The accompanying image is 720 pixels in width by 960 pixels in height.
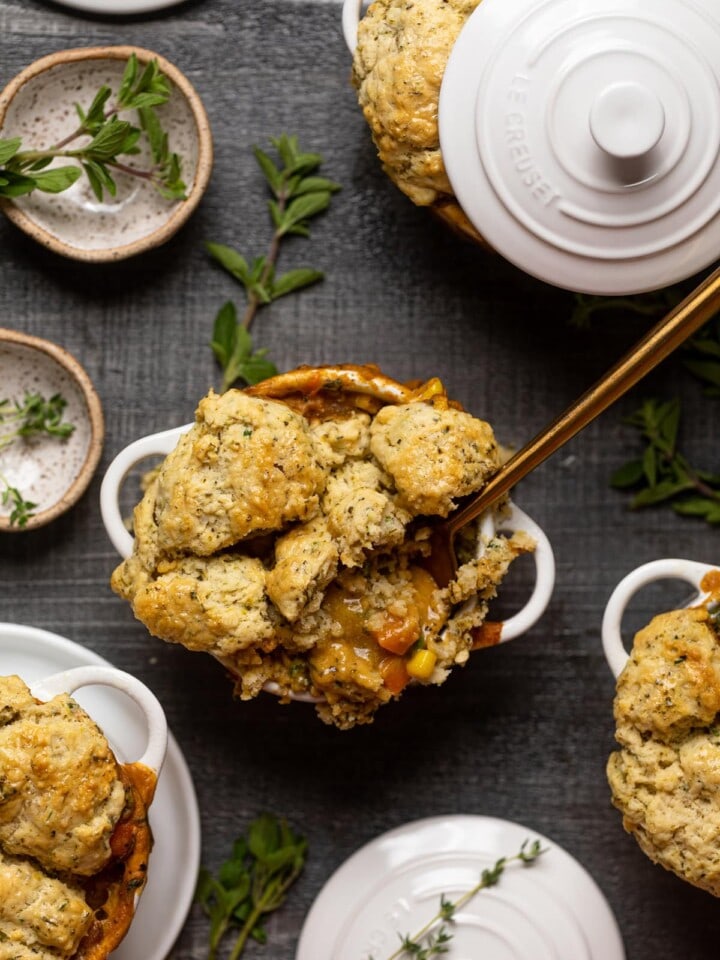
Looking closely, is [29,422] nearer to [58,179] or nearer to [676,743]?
[58,179]

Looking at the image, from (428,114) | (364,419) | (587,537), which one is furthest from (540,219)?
(587,537)

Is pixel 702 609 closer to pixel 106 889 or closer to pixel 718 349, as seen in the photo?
pixel 718 349

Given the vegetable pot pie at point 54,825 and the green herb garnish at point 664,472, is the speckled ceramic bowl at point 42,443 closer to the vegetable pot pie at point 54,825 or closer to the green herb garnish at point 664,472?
the vegetable pot pie at point 54,825

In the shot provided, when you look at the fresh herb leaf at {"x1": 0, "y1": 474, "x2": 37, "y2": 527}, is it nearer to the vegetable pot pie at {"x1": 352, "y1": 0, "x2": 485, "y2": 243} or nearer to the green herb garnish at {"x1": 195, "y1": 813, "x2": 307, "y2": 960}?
the green herb garnish at {"x1": 195, "y1": 813, "x2": 307, "y2": 960}

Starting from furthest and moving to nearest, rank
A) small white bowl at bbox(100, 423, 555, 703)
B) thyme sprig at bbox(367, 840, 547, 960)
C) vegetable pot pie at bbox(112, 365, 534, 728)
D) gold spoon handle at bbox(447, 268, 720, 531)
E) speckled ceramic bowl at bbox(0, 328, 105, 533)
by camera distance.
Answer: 1. speckled ceramic bowl at bbox(0, 328, 105, 533)
2. thyme sprig at bbox(367, 840, 547, 960)
3. small white bowl at bbox(100, 423, 555, 703)
4. vegetable pot pie at bbox(112, 365, 534, 728)
5. gold spoon handle at bbox(447, 268, 720, 531)

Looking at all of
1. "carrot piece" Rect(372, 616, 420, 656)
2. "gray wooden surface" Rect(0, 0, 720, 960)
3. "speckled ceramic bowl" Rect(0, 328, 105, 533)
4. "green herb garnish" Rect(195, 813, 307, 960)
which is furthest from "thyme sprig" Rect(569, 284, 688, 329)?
"green herb garnish" Rect(195, 813, 307, 960)

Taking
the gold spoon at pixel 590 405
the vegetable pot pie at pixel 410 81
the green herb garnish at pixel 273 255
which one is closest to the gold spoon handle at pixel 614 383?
the gold spoon at pixel 590 405

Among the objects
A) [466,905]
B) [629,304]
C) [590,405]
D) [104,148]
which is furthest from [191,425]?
[466,905]
